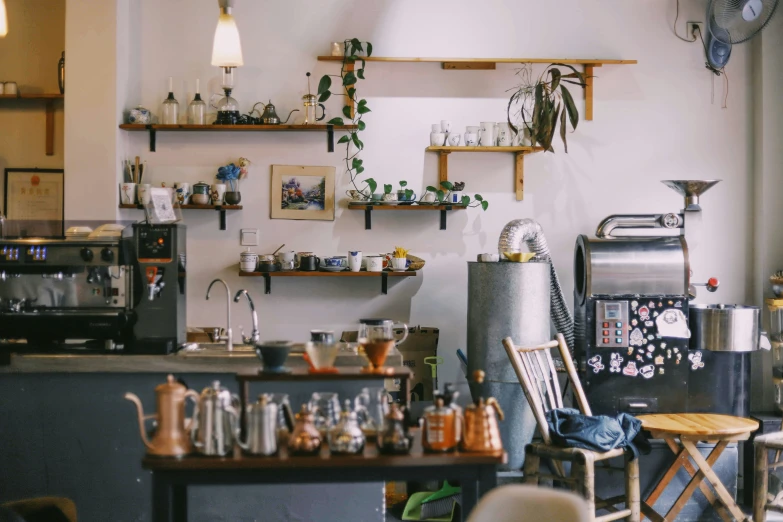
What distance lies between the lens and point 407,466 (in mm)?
2525

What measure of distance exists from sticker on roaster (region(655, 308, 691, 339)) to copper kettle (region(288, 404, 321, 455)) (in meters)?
2.71

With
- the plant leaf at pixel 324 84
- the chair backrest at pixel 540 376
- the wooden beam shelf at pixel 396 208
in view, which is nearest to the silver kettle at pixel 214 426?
the chair backrest at pixel 540 376

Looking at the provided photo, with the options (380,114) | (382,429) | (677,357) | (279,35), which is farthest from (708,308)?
(279,35)

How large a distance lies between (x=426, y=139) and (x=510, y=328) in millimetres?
1568

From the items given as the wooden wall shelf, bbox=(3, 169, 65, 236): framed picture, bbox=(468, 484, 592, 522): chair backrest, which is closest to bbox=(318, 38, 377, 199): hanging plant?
the wooden wall shelf

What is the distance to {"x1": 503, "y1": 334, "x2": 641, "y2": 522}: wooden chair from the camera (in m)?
3.81

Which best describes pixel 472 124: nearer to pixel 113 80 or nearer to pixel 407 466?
pixel 113 80

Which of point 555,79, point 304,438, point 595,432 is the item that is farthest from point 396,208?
point 304,438

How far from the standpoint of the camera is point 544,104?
499cm

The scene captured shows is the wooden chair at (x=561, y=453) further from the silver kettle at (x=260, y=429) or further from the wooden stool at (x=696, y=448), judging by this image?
the silver kettle at (x=260, y=429)

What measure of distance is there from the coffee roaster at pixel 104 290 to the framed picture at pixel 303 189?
177 cm

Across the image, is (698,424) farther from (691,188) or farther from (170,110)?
(170,110)

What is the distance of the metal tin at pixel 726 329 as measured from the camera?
15.1 ft

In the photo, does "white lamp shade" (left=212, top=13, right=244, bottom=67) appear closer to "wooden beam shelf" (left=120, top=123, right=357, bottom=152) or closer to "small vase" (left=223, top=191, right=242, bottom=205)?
"wooden beam shelf" (left=120, top=123, right=357, bottom=152)
